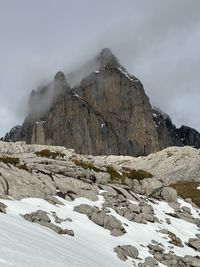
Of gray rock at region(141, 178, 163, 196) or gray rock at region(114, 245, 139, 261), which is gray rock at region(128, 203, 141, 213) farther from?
gray rock at region(114, 245, 139, 261)

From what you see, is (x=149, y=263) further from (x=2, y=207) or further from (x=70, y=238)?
(x=2, y=207)

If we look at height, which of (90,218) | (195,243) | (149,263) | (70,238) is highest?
(195,243)

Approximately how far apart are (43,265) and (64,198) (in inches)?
674

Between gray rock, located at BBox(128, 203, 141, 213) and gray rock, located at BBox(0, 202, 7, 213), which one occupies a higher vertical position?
gray rock, located at BBox(128, 203, 141, 213)

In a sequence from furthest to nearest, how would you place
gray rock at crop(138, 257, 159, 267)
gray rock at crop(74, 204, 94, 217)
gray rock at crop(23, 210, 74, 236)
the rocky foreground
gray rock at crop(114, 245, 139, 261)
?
1. gray rock at crop(74, 204, 94, 217)
2. gray rock at crop(23, 210, 74, 236)
3. gray rock at crop(114, 245, 139, 261)
4. gray rock at crop(138, 257, 159, 267)
5. the rocky foreground

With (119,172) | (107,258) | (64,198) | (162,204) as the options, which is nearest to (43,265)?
(107,258)

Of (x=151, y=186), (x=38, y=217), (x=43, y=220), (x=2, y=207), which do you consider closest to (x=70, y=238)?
(x=43, y=220)

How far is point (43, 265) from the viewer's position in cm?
1552

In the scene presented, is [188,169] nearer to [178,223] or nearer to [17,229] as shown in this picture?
[178,223]

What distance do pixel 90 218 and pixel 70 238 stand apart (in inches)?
224

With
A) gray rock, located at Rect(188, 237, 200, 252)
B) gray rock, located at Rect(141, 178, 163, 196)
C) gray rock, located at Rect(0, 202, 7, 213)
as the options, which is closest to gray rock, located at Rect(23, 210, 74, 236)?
gray rock, located at Rect(0, 202, 7, 213)

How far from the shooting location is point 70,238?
23844 millimetres

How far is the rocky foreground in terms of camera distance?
19906mm

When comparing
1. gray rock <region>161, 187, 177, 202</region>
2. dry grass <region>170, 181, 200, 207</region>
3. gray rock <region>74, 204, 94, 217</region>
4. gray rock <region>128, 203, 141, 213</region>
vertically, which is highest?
dry grass <region>170, 181, 200, 207</region>
